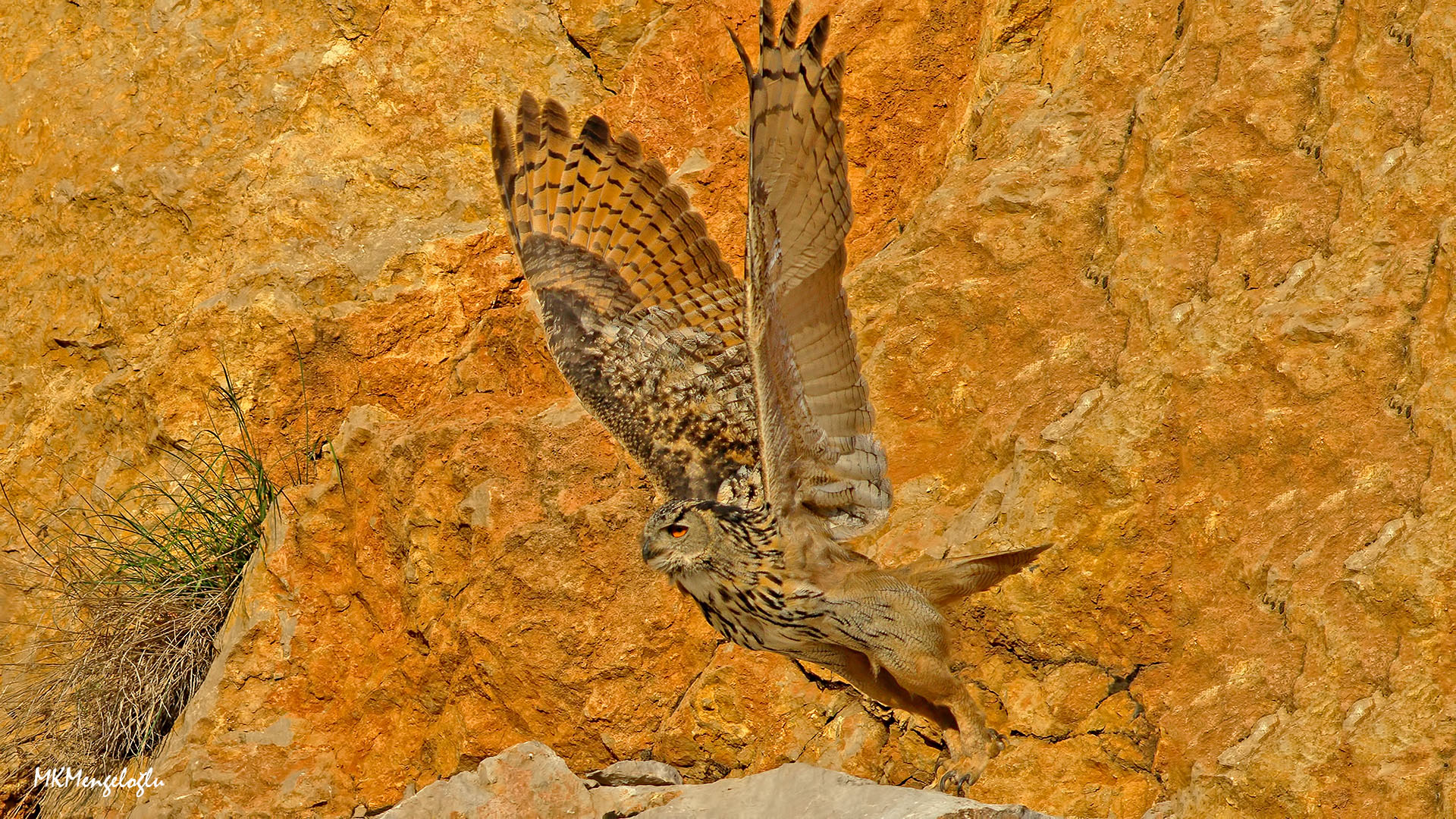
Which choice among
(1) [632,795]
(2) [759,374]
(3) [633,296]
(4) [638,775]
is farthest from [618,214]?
(1) [632,795]

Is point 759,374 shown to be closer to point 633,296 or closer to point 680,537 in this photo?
point 680,537

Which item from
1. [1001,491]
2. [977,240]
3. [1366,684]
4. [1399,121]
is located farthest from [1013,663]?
[1399,121]

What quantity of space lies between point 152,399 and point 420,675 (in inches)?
73.9

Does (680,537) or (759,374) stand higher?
(759,374)

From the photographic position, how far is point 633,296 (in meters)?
4.85

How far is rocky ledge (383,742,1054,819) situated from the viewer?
3.36 m

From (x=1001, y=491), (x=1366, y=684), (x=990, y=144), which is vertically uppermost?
(x=990, y=144)

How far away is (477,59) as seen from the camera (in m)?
6.11

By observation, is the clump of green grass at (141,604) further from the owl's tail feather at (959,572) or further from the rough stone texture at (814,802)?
the owl's tail feather at (959,572)

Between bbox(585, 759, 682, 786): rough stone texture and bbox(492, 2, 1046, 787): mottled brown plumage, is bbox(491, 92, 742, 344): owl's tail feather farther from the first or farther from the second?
bbox(585, 759, 682, 786): rough stone texture

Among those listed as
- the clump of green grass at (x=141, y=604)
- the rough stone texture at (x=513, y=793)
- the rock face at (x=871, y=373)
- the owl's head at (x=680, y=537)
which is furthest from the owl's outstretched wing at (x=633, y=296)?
the clump of green grass at (x=141, y=604)

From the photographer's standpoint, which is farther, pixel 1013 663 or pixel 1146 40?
pixel 1146 40

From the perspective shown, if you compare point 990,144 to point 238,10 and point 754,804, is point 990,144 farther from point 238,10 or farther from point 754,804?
point 238,10

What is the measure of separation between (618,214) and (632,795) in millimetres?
2024
